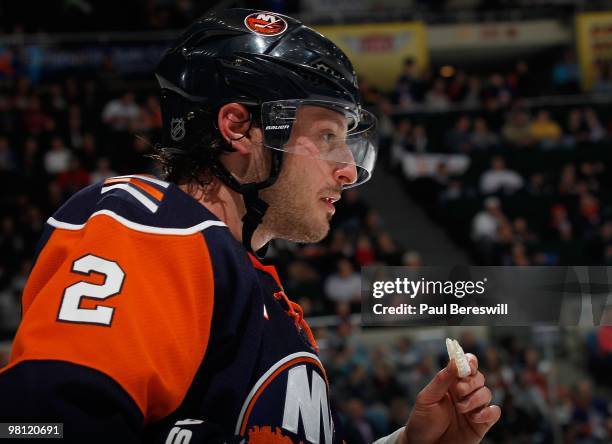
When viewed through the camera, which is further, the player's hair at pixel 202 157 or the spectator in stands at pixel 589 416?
the spectator in stands at pixel 589 416

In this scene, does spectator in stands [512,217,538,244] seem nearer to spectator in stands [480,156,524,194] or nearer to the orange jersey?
spectator in stands [480,156,524,194]

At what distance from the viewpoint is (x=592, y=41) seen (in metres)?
14.7

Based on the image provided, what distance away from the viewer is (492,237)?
8930mm

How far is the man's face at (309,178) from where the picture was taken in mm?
1586

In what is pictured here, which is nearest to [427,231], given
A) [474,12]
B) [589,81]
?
[589,81]

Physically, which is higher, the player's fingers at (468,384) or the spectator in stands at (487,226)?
the spectator in stands at (487,226)

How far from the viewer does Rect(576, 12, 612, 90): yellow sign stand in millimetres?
14461

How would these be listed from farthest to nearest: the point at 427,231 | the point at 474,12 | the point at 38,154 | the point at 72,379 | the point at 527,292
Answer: the point at 474,12
the point at 427,231
the point at 38,154
the point at 527,292
the point at 72,379

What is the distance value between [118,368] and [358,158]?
0.75 meters

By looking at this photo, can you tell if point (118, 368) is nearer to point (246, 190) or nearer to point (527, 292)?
point (246, 190)

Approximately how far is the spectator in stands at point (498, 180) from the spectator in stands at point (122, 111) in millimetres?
3960

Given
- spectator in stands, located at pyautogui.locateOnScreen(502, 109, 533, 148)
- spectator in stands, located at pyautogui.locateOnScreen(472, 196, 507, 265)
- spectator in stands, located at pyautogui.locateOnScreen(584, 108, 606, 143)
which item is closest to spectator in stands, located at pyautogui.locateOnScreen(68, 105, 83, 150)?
spectator in stands, located at pyautogui.locateOnScreen(472, 196, 507, 265)

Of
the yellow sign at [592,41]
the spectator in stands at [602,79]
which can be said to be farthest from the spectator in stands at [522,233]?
the yellow sign at [592,41]

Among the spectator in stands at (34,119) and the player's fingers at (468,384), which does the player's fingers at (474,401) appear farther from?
the spectator in stands at (34,119)
